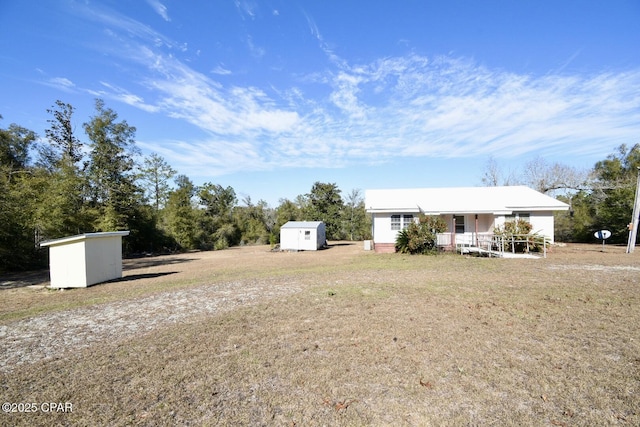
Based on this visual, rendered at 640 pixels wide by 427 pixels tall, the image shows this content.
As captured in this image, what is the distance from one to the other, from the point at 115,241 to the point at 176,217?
60.9 feet

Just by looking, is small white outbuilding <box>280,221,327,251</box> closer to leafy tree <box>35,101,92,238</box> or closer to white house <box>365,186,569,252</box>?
white house <box>365,186,569,252</box>

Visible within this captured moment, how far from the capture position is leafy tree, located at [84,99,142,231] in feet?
81.6

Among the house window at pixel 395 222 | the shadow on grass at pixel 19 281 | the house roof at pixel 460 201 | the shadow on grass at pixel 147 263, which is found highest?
the house roof at pixel 460 201

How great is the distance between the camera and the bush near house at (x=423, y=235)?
56.0 ft

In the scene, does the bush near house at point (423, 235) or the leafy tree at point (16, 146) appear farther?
the leafy tree at point (16, 146)

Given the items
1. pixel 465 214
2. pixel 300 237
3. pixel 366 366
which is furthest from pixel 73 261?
pixel 465 214

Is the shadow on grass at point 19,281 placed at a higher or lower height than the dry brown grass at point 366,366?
lower

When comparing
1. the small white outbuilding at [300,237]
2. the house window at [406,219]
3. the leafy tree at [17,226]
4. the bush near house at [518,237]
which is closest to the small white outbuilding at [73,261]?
the leafy tree at [17,226]

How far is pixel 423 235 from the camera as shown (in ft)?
56.0

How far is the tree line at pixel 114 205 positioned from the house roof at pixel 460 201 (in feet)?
43.7

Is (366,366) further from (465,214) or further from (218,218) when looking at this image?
(218,218)

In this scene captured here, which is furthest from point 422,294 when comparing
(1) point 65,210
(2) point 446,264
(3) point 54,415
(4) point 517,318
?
(1) point 65,210

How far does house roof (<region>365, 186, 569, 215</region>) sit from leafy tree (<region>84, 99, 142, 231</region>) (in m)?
19.9

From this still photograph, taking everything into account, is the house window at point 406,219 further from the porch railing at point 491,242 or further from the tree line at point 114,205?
the tree line at point 114,205
